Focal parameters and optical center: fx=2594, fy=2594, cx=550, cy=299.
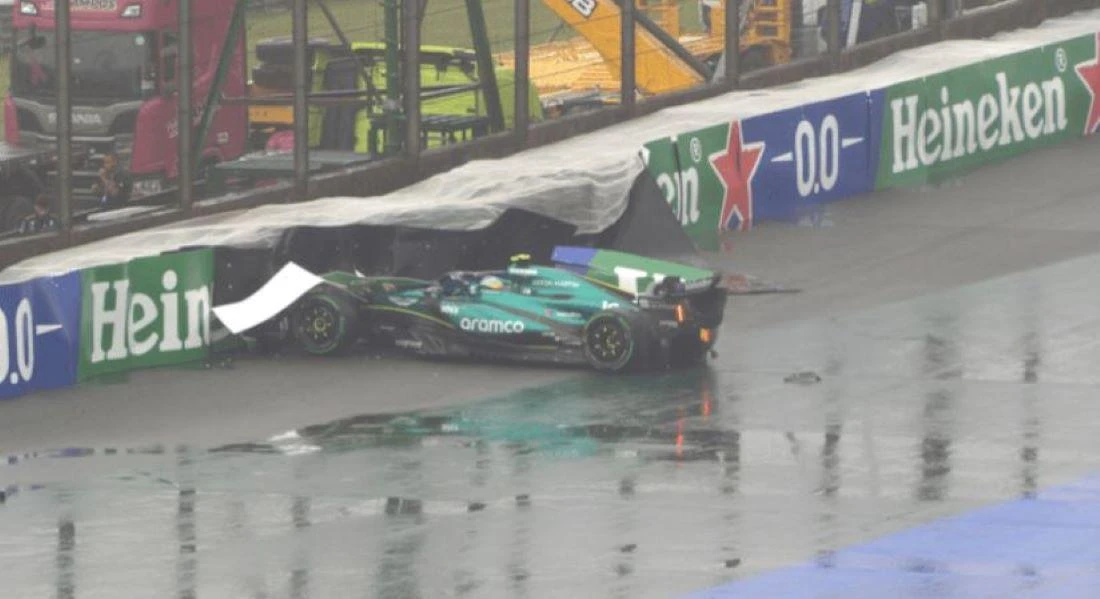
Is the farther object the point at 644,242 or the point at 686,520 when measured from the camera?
the point at 644,242

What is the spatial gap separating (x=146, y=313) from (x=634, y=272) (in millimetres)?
4735

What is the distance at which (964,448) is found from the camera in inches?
832

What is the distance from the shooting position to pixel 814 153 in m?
33.0

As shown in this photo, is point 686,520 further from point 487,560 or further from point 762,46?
point 762,46

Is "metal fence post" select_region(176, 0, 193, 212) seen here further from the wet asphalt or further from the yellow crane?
the yellow crane

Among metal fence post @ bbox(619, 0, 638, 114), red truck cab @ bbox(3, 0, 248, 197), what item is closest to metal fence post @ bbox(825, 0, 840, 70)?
metal fence post @ bbox(619, 0, 638, 114)

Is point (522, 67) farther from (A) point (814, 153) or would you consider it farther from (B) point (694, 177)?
(A) point (814, 153)

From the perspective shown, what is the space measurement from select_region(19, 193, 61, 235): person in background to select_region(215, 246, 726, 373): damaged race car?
3.05 metres

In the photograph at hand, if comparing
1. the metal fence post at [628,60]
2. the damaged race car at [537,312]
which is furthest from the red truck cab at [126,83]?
the metal fence post at [628,60]

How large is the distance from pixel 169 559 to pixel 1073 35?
2217 cm

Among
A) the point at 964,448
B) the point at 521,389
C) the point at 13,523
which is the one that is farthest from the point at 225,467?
the point at 964,448

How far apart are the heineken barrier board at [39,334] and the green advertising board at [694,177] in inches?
332

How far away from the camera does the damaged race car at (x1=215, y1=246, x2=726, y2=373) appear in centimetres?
2453

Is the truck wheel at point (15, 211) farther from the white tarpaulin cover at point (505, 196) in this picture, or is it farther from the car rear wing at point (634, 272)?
the car rear wing at point (634, 272)
